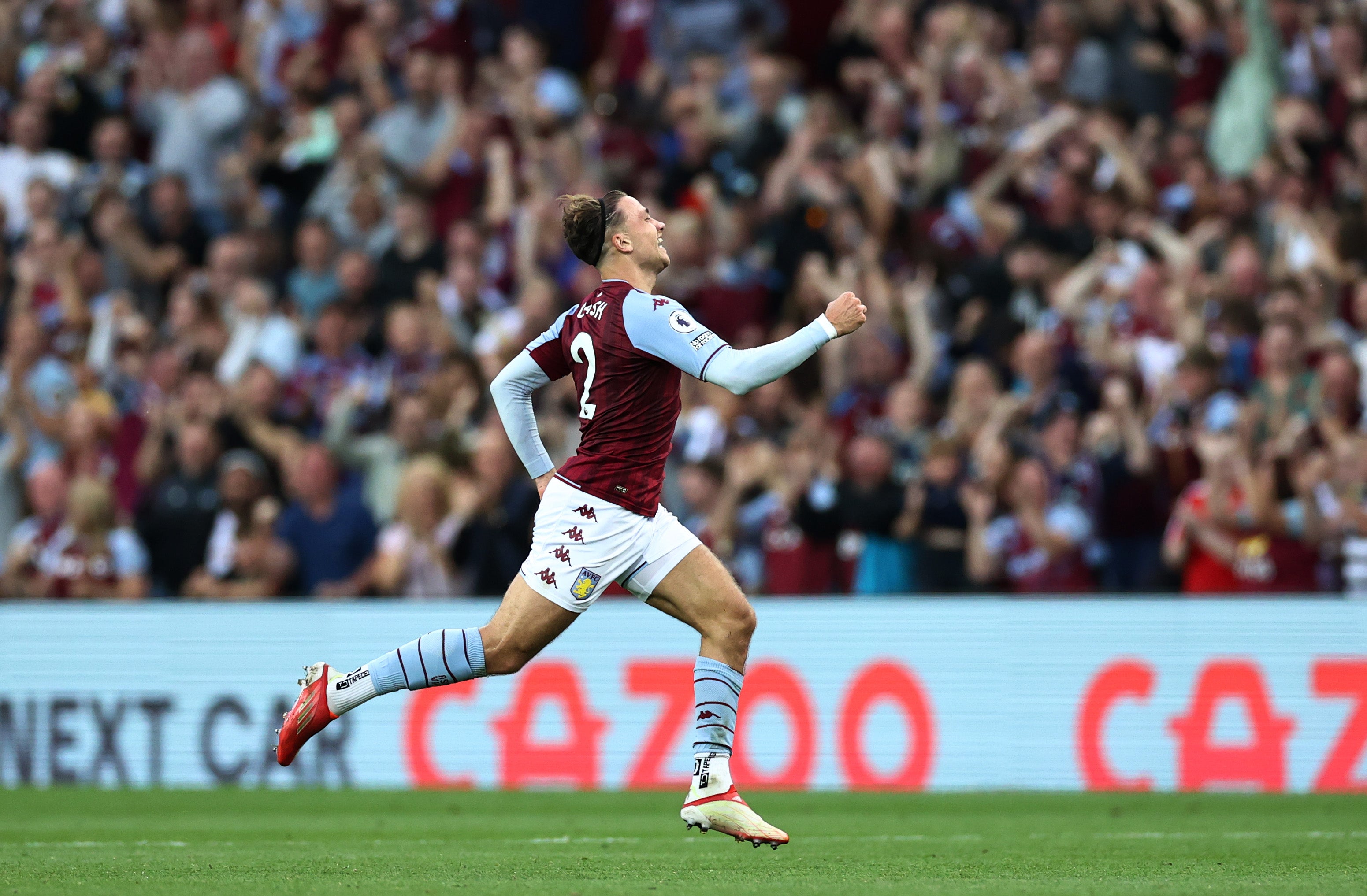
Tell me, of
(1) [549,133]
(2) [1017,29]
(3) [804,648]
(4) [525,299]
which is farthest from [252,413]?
(2) [1017,29]

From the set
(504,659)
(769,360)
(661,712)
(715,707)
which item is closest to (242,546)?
(661,712)

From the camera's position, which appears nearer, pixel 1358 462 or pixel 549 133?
pixel 1358 462

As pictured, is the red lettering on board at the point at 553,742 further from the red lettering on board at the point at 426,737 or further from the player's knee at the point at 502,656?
the player's knee at the point at 502,656

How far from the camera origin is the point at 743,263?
15.7m

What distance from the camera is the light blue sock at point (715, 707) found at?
7.77 m

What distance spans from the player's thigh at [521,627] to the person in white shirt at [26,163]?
12.4 meters

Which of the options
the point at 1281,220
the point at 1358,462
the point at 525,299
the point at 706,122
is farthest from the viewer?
the point at 706,122

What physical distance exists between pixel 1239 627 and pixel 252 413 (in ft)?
25.8

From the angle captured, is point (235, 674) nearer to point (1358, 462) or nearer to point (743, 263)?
point (743, 263)

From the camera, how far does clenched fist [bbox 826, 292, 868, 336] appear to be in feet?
23.7

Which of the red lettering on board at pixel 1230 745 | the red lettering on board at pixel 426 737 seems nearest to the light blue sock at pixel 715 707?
the red lettering on board at pixel 1230 745

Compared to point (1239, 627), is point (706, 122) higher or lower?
higher

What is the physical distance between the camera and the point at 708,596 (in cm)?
776

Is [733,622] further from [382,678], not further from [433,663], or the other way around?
[382,678]
